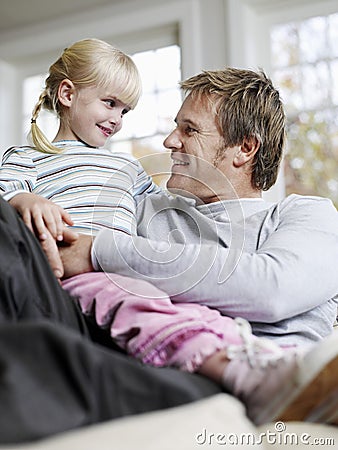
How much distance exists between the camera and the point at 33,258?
1.09 meters

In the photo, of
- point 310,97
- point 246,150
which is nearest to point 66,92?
point 246,150

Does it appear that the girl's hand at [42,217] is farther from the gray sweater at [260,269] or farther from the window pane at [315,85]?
the window pane at [315,85]

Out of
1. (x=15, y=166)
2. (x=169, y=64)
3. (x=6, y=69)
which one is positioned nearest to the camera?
(x=15, y=166)

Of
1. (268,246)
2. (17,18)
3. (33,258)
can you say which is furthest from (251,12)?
(33,258)

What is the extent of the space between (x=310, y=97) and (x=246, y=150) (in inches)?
58.8

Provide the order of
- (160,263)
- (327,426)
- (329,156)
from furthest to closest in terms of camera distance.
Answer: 1. (329,156)
2. (160,263)
3. (327,426)

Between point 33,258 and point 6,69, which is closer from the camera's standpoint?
point 33,258

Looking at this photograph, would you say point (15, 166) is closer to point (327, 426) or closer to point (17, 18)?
point (327, 426)

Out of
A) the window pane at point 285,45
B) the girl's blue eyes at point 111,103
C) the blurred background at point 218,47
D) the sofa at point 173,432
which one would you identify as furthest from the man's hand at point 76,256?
the window pane at point 285,45

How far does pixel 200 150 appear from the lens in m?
1.73

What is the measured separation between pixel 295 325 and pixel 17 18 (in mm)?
2820

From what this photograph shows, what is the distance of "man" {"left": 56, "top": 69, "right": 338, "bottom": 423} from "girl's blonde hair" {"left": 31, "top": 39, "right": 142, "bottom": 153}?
247mm

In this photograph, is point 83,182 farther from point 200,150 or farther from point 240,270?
point 240,270

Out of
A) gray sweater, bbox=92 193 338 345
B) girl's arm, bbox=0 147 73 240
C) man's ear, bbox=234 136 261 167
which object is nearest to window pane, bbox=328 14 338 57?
man's ear, bbox=234 136 261 167
